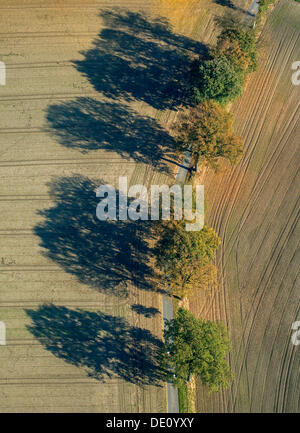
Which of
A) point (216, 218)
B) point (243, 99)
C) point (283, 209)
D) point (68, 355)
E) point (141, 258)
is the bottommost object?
point (68, 355)

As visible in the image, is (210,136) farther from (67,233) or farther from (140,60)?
(67,233)

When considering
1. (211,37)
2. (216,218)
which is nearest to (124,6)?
(211,37)

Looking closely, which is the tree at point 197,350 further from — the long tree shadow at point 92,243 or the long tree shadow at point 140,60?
the long tree shadow at point 140,60

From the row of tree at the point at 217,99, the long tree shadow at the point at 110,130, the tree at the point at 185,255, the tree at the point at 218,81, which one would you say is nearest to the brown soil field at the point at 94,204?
the long tree shadow at the point at 110,130

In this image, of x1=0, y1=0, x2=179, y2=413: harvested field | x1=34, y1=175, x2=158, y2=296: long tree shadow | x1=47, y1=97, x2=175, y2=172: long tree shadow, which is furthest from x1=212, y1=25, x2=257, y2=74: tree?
x1=34, y1=175, x2=158, y2=296: long tree shadow

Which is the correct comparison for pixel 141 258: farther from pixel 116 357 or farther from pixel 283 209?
pixel 283 209

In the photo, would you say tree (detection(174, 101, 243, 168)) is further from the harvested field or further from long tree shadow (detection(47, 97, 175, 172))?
the harvested field

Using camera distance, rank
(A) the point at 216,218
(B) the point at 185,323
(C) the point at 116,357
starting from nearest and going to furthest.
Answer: (B) the point at 185,323 < (C) the point at 116,357 < (A) the point at 216,218
